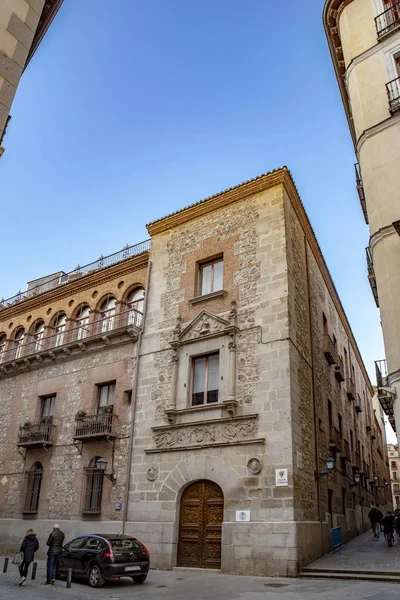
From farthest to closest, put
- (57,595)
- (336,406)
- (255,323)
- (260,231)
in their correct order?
1. (336,406)
2. (260,231)
3. (255,323)
4. (57,595)

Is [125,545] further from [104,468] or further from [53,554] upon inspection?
[104,468]

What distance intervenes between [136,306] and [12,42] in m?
15.2

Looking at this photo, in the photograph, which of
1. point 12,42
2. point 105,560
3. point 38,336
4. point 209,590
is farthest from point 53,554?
point 38,336

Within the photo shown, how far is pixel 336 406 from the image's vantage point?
72.6 ft

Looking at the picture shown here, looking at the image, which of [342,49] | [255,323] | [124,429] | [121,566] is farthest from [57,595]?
[342,49]

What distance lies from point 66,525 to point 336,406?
12.5 metres

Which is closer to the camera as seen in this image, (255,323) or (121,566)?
(121,566)

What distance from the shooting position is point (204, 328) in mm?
16844

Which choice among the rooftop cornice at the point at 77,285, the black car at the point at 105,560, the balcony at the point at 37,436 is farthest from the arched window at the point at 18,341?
the black car at the point at 105,560

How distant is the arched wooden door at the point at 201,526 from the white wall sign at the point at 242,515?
72 cm

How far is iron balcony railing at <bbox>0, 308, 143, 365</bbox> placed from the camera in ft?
66.0

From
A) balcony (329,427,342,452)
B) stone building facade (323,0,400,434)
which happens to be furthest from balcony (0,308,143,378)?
stone building facade (323,0,400,434)

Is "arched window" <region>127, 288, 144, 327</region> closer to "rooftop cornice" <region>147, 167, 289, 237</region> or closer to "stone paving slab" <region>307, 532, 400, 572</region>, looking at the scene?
"rooftop cornice" <region>147, 167, 289, 237</region>

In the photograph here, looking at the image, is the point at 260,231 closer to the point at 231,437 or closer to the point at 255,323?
the point at 255,323
